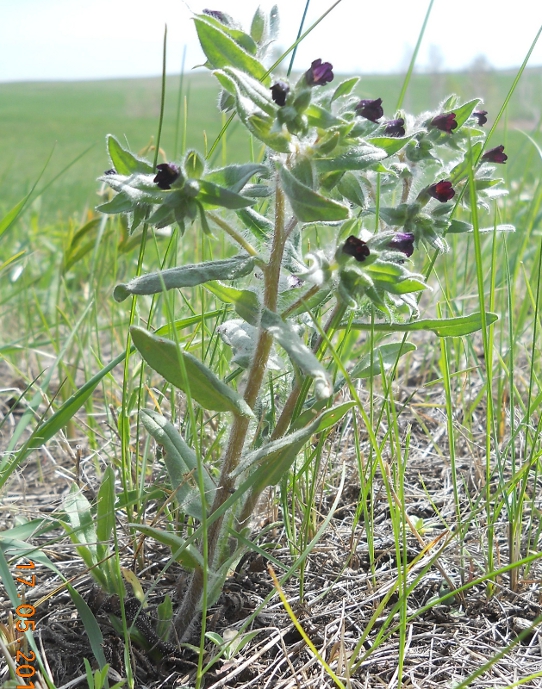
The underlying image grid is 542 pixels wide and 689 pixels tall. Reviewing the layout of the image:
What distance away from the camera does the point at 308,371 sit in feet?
3.87

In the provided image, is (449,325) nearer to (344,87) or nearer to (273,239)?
(273,239)

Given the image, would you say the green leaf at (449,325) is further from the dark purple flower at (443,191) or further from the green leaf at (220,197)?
the green leaf at (220,197)

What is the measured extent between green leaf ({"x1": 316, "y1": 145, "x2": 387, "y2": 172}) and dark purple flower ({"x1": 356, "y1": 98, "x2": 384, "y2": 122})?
127mm

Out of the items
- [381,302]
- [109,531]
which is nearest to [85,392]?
[109,531]

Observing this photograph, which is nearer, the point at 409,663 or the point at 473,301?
the point at 409,663

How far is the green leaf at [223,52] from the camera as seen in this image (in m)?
1.27

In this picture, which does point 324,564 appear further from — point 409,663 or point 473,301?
point 473,301

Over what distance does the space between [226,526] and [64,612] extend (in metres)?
0.49

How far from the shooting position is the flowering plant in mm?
1230

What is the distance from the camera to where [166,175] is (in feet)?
3.97

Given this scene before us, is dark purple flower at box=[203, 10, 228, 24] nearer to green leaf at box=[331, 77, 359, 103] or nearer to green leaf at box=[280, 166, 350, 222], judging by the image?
green leaf at box=[331, 77, 359, 103]

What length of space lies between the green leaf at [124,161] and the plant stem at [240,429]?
1.01ft

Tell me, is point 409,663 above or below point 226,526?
below

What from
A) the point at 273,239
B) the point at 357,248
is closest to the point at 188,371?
the point at 273,239
